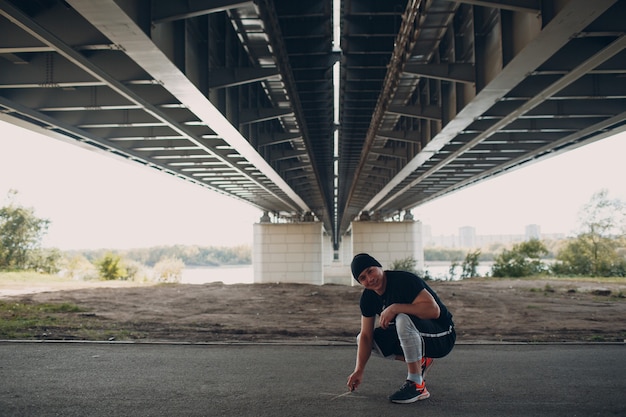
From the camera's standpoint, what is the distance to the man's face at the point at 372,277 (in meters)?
4.46

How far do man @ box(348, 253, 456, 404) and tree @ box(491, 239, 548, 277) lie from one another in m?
34.8

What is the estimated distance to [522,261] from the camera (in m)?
39.6

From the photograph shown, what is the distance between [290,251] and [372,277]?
48.7 metres

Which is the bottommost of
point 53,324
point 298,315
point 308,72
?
point 298,315

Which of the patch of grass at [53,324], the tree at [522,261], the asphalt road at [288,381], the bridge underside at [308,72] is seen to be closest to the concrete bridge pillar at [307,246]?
the tree at [522,261]

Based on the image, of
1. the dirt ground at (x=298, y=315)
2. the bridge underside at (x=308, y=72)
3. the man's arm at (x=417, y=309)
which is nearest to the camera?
the man's arm at (x=417, y=309)

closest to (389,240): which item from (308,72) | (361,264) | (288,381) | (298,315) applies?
(308,72)

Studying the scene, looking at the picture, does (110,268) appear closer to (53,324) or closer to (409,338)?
(53,324)

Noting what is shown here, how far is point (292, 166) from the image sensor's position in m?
28.5

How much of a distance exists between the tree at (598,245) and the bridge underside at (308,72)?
67.2 ft

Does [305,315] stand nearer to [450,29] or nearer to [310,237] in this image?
[450,29]

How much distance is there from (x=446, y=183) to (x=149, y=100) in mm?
23564

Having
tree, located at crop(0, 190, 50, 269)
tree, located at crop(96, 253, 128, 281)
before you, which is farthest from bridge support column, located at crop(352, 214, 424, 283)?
tree, located at crop(0, 190, 50, 269)

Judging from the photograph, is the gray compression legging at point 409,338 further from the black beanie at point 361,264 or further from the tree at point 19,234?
the tree at point 19,234
